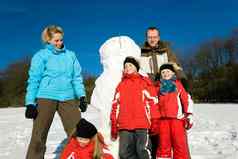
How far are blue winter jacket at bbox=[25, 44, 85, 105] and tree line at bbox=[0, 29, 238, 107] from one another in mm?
29582

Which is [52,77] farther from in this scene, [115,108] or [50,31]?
[115,108]

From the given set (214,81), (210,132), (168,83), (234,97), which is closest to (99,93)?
(168,83)

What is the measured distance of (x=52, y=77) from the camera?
4855 millimetres

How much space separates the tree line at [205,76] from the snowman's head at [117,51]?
29424mm

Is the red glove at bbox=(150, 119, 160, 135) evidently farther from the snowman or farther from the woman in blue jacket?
the woman in blue jacket

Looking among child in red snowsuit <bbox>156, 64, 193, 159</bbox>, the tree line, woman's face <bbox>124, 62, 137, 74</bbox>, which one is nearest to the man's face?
child in red snowsuit <bbox>156, 64, 193, 159</bbox>

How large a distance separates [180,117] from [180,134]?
19 centimetres

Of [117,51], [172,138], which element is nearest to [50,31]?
[117,51]

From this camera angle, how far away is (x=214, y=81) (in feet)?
142

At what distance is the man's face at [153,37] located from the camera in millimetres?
5078

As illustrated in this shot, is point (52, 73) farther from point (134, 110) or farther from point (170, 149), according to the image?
point (170, 149)

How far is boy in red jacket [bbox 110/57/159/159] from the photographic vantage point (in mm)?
4742

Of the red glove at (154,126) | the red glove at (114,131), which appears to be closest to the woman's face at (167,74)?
the red glove at (154,126)

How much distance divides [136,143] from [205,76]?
4420cm
